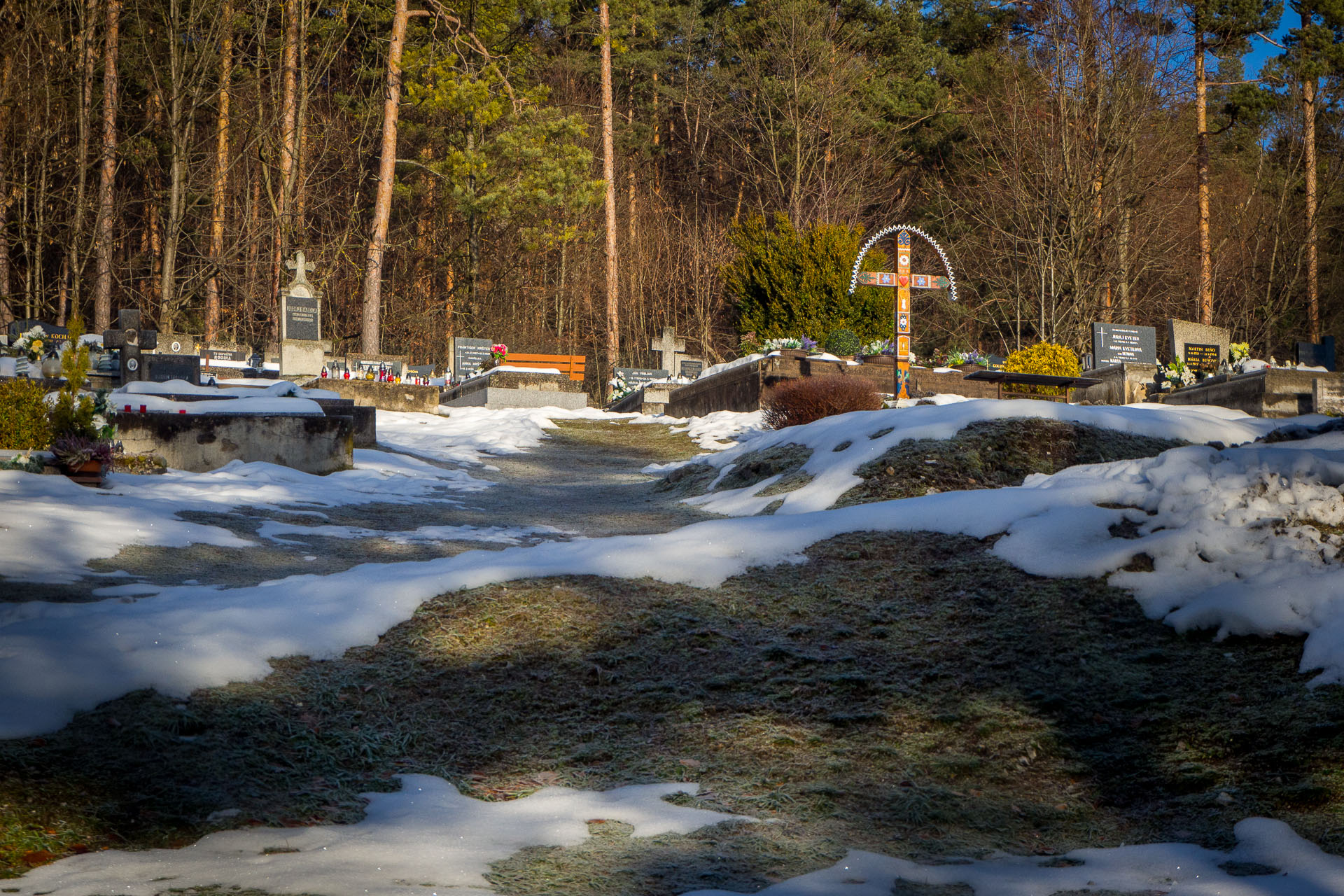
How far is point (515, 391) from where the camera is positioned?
23172mm

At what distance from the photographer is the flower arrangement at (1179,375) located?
1702cm

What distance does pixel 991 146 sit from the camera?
2925 centimetres

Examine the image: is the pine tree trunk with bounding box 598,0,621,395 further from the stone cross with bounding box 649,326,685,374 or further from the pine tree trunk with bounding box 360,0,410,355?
the pine tree trunk with bounding box 360,0,410,355

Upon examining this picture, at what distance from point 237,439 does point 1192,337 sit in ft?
53.0

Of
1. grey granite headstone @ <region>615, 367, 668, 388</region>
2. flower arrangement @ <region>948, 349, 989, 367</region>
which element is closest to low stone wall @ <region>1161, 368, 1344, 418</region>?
flower arrangement @ <region>948, 349, 989, 367</region>

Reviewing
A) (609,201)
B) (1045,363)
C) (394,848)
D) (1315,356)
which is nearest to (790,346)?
(1045,363)

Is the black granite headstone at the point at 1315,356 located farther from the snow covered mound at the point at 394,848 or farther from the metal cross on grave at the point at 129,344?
the metal cross on grave at the point at 129,344

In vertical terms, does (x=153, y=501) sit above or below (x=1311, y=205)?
below

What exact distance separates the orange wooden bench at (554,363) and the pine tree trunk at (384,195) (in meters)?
3.81

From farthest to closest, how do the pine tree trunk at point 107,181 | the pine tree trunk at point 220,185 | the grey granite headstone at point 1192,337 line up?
the pine tree trunk at point 220,185 → the pine tree trunk at point 107,181 → the grey granite headstone at point 1192,337

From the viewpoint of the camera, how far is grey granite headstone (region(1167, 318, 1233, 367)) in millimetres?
18516

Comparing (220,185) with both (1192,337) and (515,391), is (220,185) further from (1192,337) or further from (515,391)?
(1192,337)

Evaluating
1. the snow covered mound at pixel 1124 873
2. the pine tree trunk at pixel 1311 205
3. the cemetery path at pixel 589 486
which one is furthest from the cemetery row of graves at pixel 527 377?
the pine tree trunk at pixel 1311 205

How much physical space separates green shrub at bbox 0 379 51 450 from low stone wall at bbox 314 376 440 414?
34.1 ft
